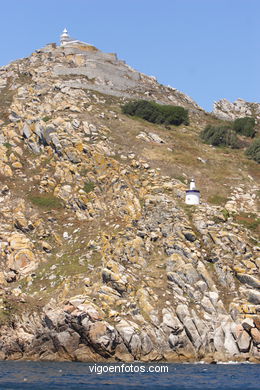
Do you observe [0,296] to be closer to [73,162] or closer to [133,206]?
[133,206]

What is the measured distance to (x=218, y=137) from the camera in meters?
75.5

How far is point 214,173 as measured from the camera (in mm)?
63438

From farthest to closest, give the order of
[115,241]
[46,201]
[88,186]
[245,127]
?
[245,127], [88,186], [46,201], [115,241]

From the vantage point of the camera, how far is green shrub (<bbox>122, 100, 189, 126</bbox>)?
7788cm

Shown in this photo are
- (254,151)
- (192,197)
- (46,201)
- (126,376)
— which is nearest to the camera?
(126,376)

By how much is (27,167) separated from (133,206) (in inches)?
601

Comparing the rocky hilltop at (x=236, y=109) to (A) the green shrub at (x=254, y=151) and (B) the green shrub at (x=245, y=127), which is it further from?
(A) the green shrub at (x=254, y=151)

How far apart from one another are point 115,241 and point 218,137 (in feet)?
102

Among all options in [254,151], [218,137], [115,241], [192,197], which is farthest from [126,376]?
[218,137]

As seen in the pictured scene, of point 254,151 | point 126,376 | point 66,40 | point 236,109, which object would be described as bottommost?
point 126,376

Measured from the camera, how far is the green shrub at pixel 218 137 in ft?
247

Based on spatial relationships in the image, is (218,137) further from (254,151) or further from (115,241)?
(115,241)

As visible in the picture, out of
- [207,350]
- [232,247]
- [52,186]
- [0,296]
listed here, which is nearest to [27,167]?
[52,186]

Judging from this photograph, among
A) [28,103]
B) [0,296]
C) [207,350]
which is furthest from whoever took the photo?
[28,103]
